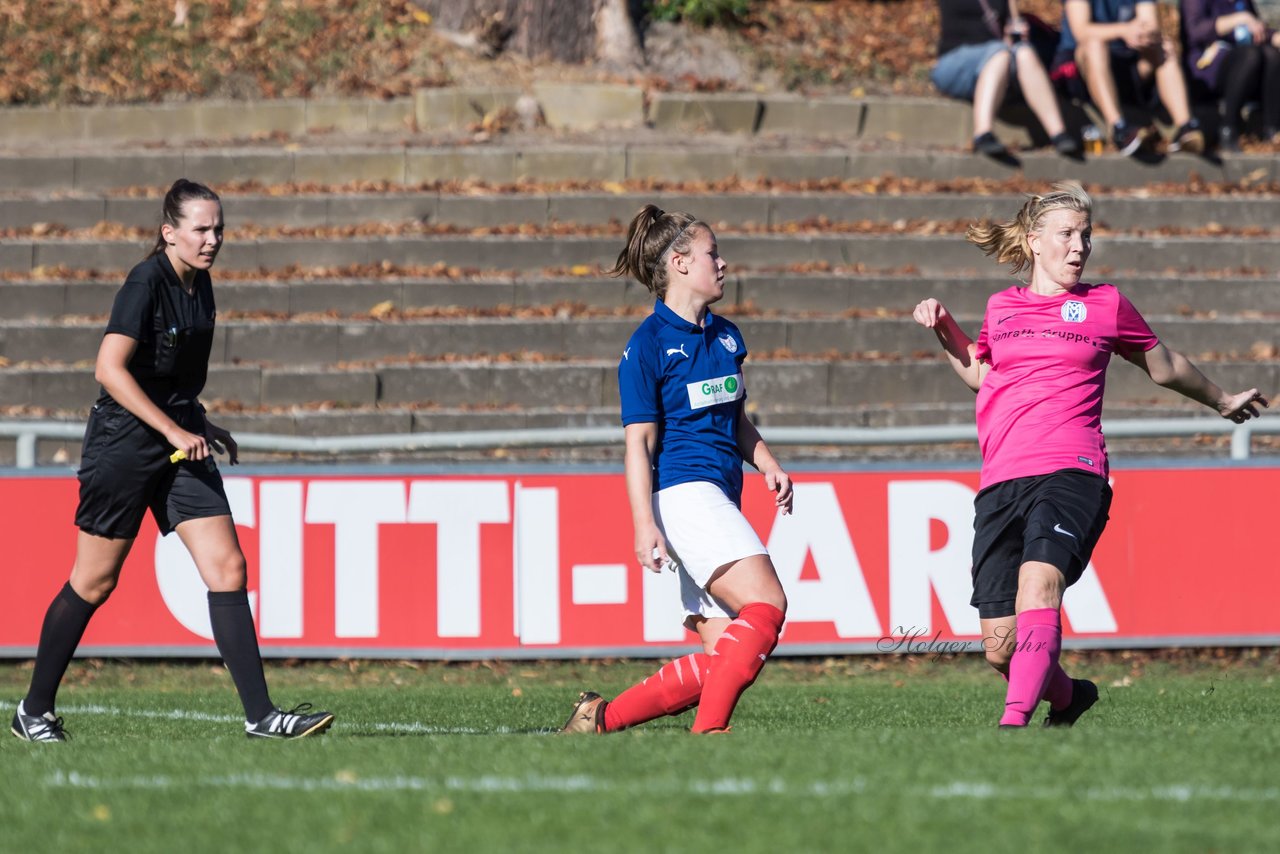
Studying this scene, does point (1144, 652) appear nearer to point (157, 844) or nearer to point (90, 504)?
point (90, 504)

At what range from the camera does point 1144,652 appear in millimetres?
9367

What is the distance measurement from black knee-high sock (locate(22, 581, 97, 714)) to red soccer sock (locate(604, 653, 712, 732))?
6.56 feet

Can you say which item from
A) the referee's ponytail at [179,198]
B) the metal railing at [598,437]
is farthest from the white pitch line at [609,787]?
the metal railing at [598,437]

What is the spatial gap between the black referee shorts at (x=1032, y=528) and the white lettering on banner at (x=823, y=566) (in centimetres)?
307

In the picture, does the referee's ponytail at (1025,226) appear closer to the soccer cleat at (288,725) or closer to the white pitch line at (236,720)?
the white pitch line at (236,720)

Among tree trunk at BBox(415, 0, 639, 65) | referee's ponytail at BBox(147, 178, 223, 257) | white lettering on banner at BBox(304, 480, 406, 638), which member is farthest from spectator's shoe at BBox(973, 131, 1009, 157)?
referee's ponytail at BBox(147, 178, 223, 257)

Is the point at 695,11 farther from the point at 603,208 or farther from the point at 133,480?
the point at 133,480

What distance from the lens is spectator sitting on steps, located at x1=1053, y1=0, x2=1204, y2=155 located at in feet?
46.5

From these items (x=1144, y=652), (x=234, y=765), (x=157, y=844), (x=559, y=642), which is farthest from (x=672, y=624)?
(x=157, y=844)

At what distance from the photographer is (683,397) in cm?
568

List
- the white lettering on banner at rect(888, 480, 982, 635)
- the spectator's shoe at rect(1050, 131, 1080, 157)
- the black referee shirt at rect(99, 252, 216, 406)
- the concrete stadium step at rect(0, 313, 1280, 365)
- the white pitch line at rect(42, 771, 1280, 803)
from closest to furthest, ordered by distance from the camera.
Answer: the white pitch line at rect(42, 771, 1280, 803)
the black referee shirt at rect(99, 252, 216, 406)
the white lettering on banner at rect(888, 480, 982, 635)
the concrete stadium step at rect(0, 313, 1280, 365)
the spectator's shoe at rect(1050, 131, 1080, 157)

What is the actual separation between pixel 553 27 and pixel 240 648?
430 inches

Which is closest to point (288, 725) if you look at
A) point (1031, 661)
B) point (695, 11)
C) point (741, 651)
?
point (741, 651)

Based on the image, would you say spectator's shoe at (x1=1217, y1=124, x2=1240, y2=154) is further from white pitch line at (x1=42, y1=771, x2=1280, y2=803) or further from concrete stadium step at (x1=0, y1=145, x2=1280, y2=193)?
white pitch line at (x1=42, y1=771, x2=1280, y2=803)
